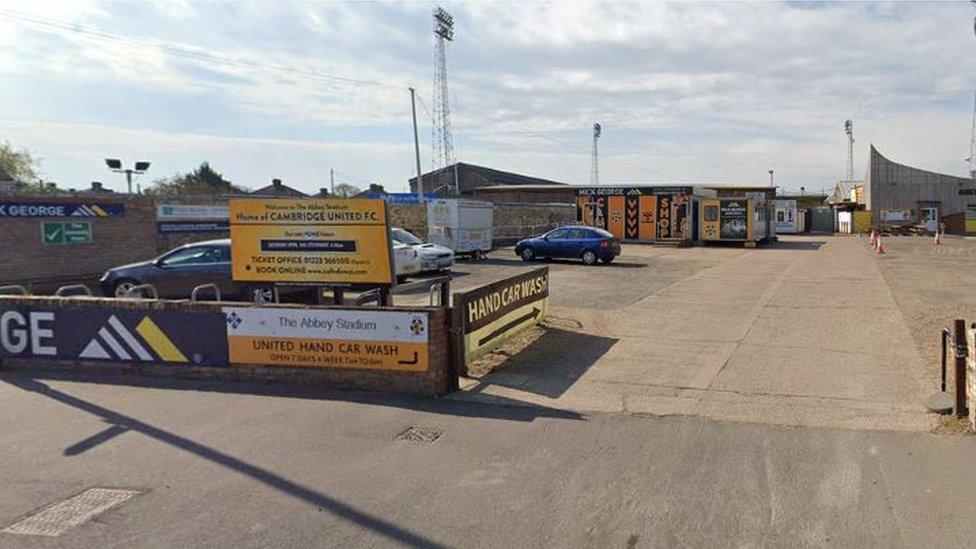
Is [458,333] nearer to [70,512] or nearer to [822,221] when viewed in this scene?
[70,512]

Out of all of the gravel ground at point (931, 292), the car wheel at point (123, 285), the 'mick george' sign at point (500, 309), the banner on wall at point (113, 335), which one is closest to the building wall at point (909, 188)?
the gravel ground at point (931, 292)

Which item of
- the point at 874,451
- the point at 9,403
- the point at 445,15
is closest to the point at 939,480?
the point at 874,451

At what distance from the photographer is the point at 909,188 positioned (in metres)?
70.1

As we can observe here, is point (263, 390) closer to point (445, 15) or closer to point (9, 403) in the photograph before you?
point (9, 403)

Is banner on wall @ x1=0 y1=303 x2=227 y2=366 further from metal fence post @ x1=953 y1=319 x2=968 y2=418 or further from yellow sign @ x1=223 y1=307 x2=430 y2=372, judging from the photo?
metal fence post @ x1=953 y1=319 x2=968 y2=418

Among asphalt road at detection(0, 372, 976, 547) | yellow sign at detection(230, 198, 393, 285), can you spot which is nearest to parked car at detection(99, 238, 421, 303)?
yellow sign at detection(230, 198, 393, 285)

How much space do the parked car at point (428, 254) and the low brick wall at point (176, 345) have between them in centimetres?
1186

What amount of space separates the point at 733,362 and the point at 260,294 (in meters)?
6.93

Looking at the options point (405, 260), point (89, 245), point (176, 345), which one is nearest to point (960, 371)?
point (176, 345)

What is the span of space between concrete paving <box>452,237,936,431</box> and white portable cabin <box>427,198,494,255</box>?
1159cm

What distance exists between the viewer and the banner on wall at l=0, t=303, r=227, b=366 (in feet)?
27.3

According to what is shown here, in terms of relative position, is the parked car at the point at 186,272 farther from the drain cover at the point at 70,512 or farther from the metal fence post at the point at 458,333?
the drain cover at the point at 70,512

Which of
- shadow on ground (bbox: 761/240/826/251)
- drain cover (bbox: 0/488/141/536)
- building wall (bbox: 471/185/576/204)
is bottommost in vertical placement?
shadow on ground (bbox: 761/240/826/251)

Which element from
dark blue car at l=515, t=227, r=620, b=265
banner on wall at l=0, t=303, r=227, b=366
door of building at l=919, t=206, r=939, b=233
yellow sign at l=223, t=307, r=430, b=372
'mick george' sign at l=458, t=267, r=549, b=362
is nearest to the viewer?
yellow sign at l=223, t=307, r=430, b=372
